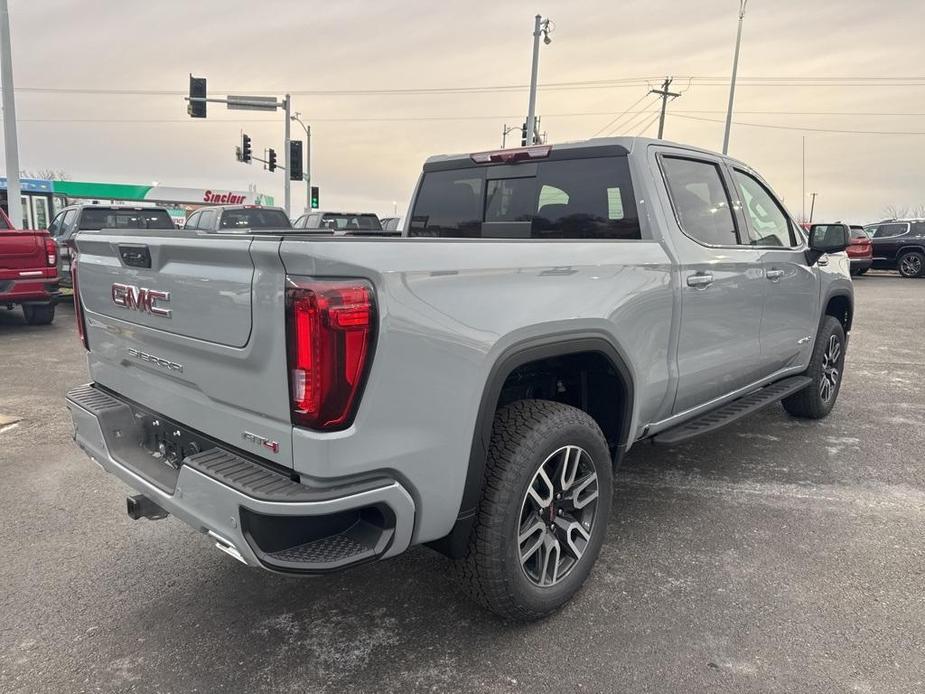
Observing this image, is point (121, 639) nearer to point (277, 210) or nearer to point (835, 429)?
point (835, 429)

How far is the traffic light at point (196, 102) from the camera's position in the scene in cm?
2008

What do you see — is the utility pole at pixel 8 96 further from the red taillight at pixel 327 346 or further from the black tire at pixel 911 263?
the black tire at pixel 911 263

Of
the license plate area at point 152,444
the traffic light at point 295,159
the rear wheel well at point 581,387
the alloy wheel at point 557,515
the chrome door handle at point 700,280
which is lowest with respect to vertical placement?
the alloy wheel at point 557,515

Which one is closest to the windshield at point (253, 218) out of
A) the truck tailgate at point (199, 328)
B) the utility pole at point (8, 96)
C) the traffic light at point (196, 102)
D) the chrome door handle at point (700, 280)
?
the utility pole at point (8, 96)

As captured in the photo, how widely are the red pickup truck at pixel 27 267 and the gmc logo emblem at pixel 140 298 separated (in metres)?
7.54

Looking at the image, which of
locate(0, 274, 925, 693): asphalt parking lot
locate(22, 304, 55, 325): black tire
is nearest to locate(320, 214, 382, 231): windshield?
locate(22, 304, 55, 325): black tire

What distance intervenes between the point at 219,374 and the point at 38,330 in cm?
919

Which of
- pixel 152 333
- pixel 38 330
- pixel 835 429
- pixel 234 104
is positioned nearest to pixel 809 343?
pixel 835 429

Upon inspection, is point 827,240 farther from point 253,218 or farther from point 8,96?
point 8,96

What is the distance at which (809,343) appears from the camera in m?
5.12

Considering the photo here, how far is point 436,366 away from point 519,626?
1.24 m

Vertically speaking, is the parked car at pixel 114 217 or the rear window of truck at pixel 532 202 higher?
the rear window of truck at pixel 532 202

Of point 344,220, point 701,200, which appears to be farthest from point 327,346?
point 344,220

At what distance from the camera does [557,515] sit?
278 cm
